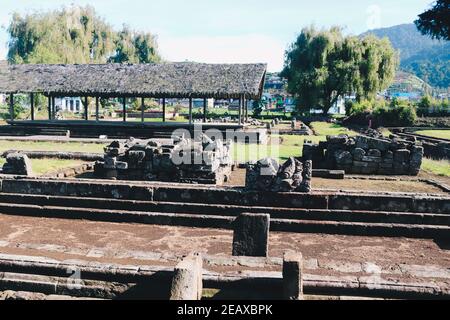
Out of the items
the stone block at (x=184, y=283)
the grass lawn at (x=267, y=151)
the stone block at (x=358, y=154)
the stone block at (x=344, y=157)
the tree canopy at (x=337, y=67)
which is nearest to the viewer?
the stone block at (x=184, y=283)

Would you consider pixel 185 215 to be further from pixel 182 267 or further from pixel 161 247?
pixel 182 267

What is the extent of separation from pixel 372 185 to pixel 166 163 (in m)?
4.90

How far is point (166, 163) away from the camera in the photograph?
1034cm

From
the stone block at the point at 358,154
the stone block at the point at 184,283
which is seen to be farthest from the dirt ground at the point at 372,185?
the stone block at the point at 184,283

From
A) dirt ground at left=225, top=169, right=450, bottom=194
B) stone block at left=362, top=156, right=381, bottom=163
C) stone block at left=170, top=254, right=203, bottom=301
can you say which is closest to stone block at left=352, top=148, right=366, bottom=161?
stone block at left=362, top=156, right=381, bottom=163

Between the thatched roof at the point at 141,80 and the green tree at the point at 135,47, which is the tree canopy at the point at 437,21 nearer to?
the thatched roof at the point at 141,80

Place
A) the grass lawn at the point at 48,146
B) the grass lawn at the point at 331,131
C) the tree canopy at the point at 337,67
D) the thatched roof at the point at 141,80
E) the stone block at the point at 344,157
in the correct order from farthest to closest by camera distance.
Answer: the tree canopy at the point at 337,67 → the grass lawn at the point at 331,131 → the thatched roof at the point at 141,80 → the grass lawn at the point at 48,146 → the stone block at the point at 344,157

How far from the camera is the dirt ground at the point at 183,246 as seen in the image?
5.86 meters

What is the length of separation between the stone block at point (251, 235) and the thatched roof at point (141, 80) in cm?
1748

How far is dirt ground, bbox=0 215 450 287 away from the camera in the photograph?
586 cm

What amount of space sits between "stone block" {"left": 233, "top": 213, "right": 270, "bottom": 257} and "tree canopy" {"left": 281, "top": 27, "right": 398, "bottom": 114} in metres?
35.7

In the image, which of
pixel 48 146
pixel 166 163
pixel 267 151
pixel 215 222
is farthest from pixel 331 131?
pixel 215 222

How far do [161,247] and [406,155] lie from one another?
28.1 ft

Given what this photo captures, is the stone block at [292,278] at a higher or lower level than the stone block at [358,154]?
lower
